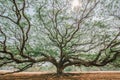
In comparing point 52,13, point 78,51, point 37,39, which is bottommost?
point 78,51

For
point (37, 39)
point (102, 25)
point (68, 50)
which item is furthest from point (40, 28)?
point (102, 25)

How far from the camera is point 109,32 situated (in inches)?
595

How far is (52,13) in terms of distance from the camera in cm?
1491

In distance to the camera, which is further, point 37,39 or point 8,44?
point 37,39

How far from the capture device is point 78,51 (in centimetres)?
1553

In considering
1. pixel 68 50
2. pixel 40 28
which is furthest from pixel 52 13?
pixel 68 50

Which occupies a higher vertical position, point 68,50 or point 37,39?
point 37,39

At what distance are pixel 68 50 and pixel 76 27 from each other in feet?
5.26

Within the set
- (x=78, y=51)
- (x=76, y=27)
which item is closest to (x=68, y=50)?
(x=78, y=51)

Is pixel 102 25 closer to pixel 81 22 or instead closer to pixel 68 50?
pixel 81 22

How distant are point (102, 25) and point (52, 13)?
126 inches

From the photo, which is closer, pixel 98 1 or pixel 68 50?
pixel 98 1

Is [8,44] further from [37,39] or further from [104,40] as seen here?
[104,40]

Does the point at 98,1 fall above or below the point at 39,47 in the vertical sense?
above
